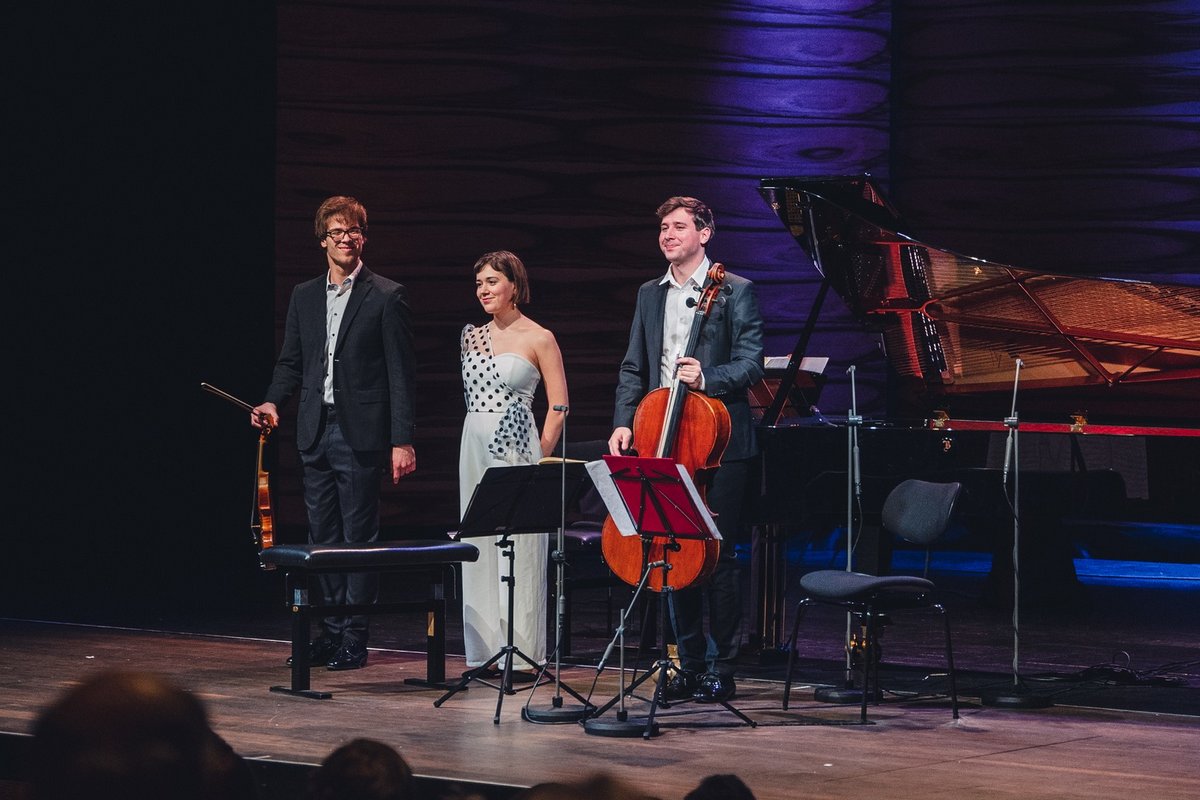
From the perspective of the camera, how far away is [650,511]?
4410 millimetres

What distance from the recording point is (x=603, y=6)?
951cm

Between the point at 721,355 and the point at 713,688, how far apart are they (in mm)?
1052

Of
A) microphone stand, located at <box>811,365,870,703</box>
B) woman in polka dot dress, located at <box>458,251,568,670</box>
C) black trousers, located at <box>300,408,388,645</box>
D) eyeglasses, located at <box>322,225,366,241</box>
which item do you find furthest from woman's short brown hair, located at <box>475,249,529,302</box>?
microphone stand, located at <box>811,365,870,703</box>

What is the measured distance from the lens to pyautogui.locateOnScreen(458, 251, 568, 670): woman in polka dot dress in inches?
219

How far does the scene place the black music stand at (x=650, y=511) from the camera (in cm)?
426

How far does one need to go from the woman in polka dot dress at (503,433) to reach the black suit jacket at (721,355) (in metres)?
0.42

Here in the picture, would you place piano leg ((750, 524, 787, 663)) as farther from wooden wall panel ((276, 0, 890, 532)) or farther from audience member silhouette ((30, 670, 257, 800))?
audience member silhouette ((30, 670, 257, 800))

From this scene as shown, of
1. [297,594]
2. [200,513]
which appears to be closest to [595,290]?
[200,513]

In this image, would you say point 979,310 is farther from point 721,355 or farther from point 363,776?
point 363,776

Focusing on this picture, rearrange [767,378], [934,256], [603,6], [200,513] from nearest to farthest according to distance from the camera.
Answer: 1. [934,256]
2. [767,378]
3. [200,513]
4. [603,6]

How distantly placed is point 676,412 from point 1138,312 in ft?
8.06

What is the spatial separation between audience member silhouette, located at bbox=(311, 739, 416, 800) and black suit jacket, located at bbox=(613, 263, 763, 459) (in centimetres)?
348

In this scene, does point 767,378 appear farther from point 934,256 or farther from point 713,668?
point 713,668

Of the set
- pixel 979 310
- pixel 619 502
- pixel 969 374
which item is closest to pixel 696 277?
pixel 619 502
